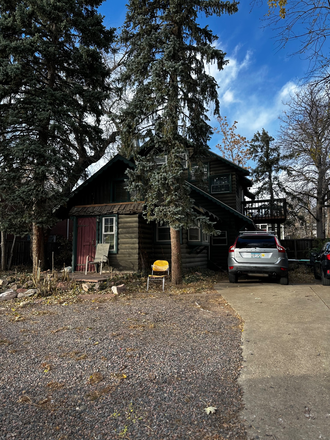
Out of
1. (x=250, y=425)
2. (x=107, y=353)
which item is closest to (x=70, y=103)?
(x=107, y=353)

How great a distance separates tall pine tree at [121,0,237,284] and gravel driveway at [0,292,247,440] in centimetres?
518

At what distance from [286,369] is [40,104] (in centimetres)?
1369

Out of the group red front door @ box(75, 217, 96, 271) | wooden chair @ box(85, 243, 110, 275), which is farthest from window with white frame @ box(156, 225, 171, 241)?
red front door @ box(75, 217, 96, 271)

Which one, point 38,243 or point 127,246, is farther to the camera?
point 38,243

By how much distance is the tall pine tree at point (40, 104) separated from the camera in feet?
41.9

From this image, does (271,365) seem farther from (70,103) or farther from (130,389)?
(70,103)

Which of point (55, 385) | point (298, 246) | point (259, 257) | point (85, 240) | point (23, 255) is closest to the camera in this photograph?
point (55, 385)

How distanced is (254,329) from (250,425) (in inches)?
110

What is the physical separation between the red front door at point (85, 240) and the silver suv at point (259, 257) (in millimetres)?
7227

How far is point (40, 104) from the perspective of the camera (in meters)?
13.1

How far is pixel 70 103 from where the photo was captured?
1395cm

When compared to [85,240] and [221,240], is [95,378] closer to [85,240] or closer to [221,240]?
[85,240]

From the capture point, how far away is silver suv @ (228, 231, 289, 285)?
377 inches

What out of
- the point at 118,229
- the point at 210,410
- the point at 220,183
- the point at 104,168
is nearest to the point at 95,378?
the point at 210,410
